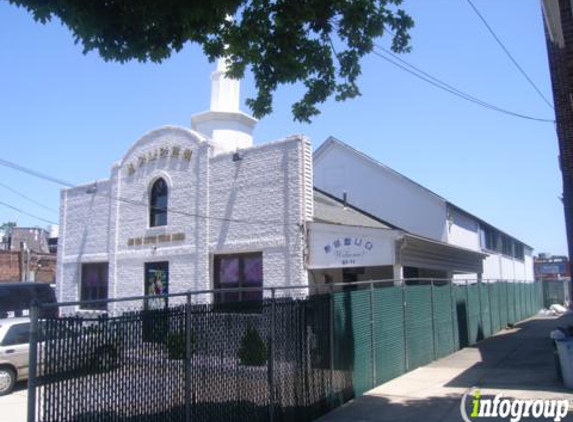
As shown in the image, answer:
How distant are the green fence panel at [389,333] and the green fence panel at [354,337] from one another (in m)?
0.44

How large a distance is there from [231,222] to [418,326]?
21.4 feet

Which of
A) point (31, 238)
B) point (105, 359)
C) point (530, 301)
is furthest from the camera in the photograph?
point (31, 238)

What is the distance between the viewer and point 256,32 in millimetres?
8703

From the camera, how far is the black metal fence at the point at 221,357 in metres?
5.19

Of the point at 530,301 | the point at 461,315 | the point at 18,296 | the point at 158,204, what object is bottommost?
the point at 530,301

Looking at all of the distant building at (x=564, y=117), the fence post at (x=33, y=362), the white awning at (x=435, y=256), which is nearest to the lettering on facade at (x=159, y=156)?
the white awning at (x=435, y=256)

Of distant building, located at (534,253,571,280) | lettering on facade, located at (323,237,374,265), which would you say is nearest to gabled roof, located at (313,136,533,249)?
lettering on facade, located at (323,237,374,265)

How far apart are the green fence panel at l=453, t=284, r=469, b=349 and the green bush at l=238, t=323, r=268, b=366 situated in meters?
10.8

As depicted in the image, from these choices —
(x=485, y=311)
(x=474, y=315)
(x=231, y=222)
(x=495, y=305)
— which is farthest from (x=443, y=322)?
(x=495, y=305)

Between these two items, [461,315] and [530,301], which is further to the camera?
[530,301]

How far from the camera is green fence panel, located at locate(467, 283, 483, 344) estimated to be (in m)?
18.4

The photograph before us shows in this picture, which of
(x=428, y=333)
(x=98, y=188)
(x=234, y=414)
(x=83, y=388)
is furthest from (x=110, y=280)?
(x=83, y=388)

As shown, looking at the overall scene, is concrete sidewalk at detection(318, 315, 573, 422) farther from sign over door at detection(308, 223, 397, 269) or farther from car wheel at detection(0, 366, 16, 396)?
car wheel at detection(0, 366, 16, 396)

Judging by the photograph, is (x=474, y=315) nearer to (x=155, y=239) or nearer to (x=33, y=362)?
(x=155, y=239)
